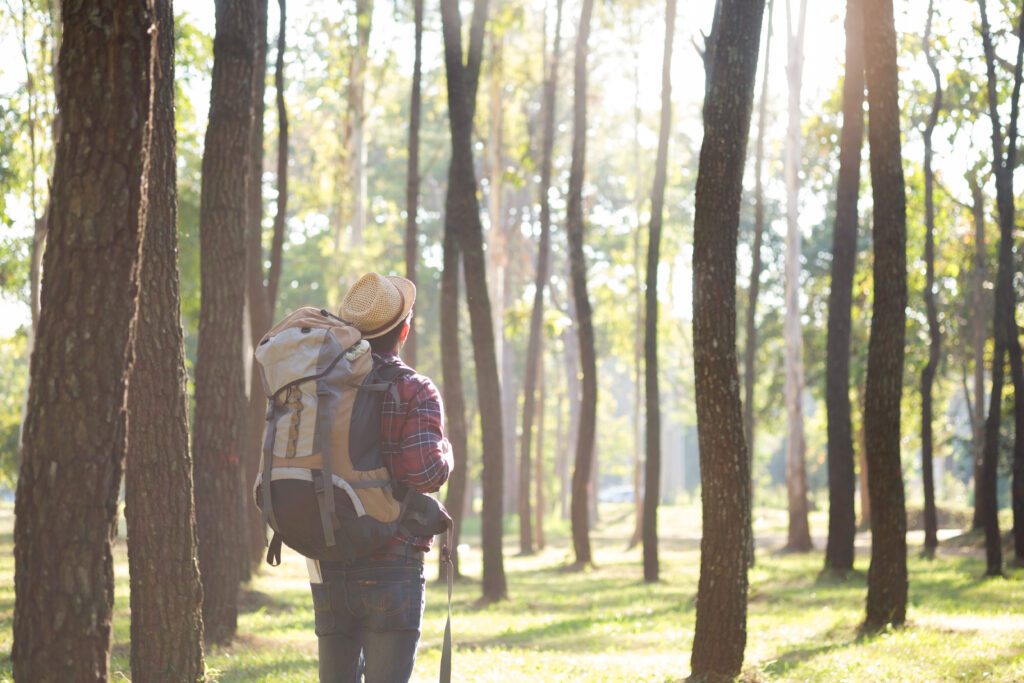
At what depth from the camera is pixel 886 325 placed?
12.0 meters

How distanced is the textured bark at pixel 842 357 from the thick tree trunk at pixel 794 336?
22.4ft

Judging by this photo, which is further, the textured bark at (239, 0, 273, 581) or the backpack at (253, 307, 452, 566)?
the textured bark at (239, 0, 273, 581)

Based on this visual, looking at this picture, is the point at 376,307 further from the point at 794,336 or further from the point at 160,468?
the point at 794,336

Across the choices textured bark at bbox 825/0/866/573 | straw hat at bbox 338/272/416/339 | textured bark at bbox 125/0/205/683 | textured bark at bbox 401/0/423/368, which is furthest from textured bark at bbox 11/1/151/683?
textured bark at bbox 401/0/423/368

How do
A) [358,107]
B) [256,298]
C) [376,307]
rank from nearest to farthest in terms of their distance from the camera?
[376,307] → [256,298] → [358,107]

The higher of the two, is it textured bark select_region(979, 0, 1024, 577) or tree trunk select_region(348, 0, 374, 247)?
tree trunk select_region(348, 0, 374, 247)

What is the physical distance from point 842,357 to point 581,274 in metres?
4.52

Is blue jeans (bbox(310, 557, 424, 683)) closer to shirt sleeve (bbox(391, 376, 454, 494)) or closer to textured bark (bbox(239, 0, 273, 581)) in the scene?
shirt sleeve (bbox(391, 376, 454, 494))

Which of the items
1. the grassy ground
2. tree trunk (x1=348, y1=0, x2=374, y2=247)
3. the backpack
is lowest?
the grassy ground

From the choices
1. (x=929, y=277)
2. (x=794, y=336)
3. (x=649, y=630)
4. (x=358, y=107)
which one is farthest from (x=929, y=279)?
(x=358, y=107)

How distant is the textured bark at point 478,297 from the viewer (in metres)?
15.9

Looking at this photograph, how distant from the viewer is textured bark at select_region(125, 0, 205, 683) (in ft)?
24.4

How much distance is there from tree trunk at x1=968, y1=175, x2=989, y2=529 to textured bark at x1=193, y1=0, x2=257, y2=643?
1421cm

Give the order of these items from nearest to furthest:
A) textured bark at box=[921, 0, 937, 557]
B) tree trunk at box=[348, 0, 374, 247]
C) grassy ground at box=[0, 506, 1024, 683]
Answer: grassy ground at box=[0, 506, 1024, 683], textured bark at box=[921, 0, 937, 557], tree trunk at box=[348, 0, 374, 247]
